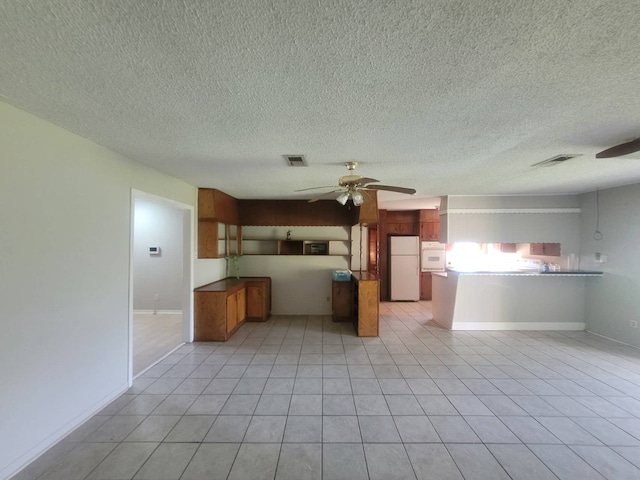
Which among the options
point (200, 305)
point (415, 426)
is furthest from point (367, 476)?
point (200, 305)

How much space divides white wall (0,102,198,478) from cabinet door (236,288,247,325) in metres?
2.08

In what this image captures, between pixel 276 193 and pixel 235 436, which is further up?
pixel 276 193

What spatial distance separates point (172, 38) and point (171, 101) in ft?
1.88

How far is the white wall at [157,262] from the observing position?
5.77 metres

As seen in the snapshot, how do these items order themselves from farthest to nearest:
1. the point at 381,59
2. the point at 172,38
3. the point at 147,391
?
the point at 147,391 < the point at 381,59 < the point at 172,38

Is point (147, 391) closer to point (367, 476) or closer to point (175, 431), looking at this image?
point (175, 431)

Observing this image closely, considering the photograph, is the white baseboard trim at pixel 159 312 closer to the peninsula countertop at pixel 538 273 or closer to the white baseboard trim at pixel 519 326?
the white baseboard trim at pixel 519 326

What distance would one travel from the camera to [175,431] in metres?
2.19

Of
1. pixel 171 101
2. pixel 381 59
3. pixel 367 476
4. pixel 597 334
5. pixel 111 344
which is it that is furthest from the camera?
pixel 597 334

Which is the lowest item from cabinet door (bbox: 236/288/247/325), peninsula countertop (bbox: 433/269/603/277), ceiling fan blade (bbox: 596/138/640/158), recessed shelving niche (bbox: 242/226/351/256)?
cabinet door (bbox: 236/288/247/325)

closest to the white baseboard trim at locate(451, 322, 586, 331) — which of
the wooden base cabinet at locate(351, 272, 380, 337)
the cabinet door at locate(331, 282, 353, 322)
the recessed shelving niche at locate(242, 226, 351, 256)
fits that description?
the wooden base cabinet at locate(351, 272, 380, 337)

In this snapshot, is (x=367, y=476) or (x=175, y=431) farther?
(x=175, y=431)

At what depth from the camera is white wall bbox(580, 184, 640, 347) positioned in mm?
3961

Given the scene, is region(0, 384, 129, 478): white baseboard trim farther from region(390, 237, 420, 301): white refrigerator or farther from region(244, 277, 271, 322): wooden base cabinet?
region(390, 237, 420, 301): white refrigerator
